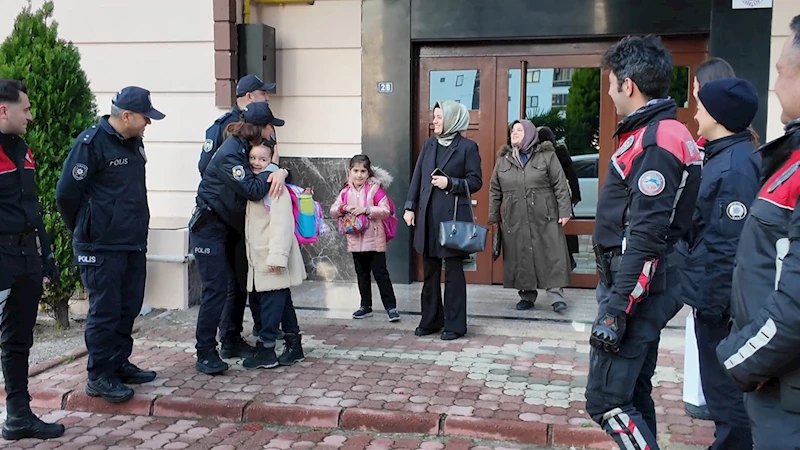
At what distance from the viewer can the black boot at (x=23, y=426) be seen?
14.3 ft

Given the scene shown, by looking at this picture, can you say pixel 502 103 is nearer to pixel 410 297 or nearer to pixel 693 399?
pixel 410 297

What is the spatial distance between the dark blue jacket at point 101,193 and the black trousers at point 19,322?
0.40 m

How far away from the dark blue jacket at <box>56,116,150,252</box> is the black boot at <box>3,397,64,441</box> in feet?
3.27

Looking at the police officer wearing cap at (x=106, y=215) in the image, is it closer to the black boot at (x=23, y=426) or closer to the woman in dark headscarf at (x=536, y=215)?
the black boot at (x=23, y=426)

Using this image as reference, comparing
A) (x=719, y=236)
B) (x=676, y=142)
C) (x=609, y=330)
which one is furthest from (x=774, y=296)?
(x=719, y=236)

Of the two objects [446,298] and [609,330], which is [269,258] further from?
[609,330]

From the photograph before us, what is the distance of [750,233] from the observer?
2.34 meters

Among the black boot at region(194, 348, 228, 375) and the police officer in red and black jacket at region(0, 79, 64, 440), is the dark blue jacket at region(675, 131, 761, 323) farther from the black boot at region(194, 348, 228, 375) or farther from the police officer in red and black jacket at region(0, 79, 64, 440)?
the police officer in red and black jacket at region(0, 79, 64, 440)

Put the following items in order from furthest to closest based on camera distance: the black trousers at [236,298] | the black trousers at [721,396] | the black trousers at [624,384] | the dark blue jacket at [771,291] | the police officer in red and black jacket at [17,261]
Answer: the black trousers at [236,298], the police officer in red and black jacket at [17,261], the black trousers at [721,396], the black trousers at [624,384], the dark blue jacket at [771,291]

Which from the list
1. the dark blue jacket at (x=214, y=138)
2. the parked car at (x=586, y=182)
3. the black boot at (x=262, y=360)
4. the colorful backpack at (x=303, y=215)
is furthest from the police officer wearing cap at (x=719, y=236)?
the parked car at (x=586, y=182)

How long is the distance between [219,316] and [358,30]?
4.02 meters

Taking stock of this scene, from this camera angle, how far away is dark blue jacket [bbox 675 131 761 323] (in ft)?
12.3

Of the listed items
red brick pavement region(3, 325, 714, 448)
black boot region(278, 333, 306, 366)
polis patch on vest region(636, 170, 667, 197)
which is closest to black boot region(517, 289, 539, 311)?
red brick pavement region(3, 325, 714, 448)

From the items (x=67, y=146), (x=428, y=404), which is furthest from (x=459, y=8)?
(x=428, y=404)
